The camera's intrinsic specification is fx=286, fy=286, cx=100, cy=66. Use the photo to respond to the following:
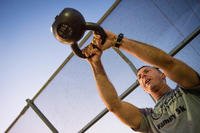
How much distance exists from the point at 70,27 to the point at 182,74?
91cm

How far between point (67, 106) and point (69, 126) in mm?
263

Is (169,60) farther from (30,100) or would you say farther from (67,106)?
(30,100)

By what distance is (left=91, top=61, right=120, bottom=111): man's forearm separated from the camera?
8.11 ft

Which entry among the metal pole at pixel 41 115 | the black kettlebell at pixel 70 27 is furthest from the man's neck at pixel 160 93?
the metal pole at pixel 41 115

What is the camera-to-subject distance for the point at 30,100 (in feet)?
12.2

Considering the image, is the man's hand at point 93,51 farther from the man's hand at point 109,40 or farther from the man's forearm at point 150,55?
the man's forearm at point 150,55

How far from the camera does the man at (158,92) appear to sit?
2123mm

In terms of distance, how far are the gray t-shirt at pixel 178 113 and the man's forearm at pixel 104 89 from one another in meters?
0.35

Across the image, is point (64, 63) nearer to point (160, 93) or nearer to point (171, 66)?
point (160, 93)

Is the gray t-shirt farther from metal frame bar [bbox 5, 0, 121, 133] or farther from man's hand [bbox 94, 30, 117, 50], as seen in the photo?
metal frame bar [bbox 5, 0, 121, 133]

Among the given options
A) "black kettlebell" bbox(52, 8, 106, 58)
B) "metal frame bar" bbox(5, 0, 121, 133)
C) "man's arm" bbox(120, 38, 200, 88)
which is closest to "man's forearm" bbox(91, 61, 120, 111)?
"black kettlebell" bbox(52, 8, 106, 58)

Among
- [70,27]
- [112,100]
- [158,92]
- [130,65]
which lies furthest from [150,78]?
[70,27]

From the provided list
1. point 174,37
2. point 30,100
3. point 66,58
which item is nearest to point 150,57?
point 174,37

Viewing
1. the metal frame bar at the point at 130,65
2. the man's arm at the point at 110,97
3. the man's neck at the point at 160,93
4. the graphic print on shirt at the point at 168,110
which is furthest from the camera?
the metal frame bar at the point at 130,65
